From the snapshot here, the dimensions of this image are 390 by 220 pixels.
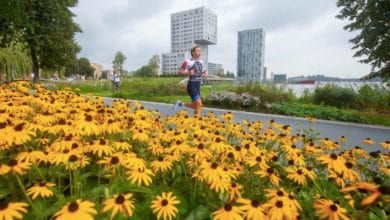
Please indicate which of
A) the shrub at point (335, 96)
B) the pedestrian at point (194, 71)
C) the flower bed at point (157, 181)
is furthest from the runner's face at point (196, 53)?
the shrub at point (335, 96)

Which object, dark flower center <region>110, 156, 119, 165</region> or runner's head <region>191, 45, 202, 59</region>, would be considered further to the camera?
runner's head <region>191, 45, 202, 59</region>

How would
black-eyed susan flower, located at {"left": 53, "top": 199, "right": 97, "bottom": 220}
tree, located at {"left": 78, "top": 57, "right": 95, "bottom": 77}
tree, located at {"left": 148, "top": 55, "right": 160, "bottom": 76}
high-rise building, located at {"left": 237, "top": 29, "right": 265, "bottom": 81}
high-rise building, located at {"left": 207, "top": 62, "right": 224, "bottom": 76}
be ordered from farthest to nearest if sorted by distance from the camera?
1. tree, located at {"left": 78, "top": 57, "right": 95, "bottom": 77}
2. high-rise building, located at {"left": 207, "top": 62, "right": 224, "bottom": 76}
3. tree, located at {"left": 148, "top": 55, "right": 160, "bottom": 76}
4. high-rise building, located at {"left": 237, "top": 29, "right": 265, "bottom": 81}
5. black-eyed susan flower, located at {"left": 53, "top": 199, "right": 97, "bottom": 220}

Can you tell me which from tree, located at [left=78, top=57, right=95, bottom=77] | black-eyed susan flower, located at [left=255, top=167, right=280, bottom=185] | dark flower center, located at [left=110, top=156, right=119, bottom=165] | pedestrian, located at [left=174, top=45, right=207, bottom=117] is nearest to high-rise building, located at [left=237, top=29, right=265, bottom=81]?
pedestrian, located at [left=174, top=45, right=207, bottom=117]

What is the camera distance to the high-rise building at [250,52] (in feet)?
174

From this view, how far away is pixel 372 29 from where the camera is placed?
671 inches

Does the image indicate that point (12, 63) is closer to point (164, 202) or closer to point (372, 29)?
point (372, 29)

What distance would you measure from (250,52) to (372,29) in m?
36.4

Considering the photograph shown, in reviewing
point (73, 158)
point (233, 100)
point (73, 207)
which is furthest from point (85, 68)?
point (73, 207)

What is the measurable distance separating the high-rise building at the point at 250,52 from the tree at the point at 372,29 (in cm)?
3449

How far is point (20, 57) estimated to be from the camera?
42219mm

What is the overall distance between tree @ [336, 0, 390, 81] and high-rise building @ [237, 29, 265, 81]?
34489 mm

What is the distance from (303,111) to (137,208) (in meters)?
12.4

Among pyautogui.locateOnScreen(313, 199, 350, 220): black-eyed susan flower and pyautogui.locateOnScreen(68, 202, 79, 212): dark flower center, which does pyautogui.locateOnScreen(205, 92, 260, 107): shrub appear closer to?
pyautogui.locateOnScreen(313, 199, 350, 220): black-eyed susan flower

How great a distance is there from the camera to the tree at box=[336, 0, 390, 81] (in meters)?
16.5
